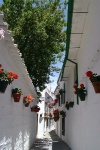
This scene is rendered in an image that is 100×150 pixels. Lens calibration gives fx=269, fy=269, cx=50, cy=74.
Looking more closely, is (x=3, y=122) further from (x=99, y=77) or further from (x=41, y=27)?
(x=41, y=27)

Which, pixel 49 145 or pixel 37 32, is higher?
pixel 37 32

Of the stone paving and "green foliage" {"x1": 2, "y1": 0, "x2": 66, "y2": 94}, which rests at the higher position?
"green foliage" {"x1": 2, "y1": 0, "x2": 66, "y2": 94}

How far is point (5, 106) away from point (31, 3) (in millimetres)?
14167

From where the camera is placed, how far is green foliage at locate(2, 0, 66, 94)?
732 inches

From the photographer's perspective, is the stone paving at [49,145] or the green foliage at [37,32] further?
the green foliage at [37,32]

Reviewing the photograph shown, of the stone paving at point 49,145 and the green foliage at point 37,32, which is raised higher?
the green foliage at point 37,32

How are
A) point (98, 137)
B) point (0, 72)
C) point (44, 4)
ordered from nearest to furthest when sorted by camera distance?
point (98, 137)
point (0, 72)
point (44, 4)

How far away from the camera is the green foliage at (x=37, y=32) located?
1859cm

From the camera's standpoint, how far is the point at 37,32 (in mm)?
18422

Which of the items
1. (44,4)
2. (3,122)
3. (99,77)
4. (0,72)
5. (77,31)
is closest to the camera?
(99,77)

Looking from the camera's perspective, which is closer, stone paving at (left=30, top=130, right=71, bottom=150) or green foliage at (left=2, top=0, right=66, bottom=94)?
stone paving at (left=30, top=130, right=71, bottom=150)

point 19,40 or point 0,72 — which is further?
point 19,40

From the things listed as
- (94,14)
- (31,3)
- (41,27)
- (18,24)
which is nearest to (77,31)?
(94,14)

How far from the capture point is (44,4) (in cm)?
2183
